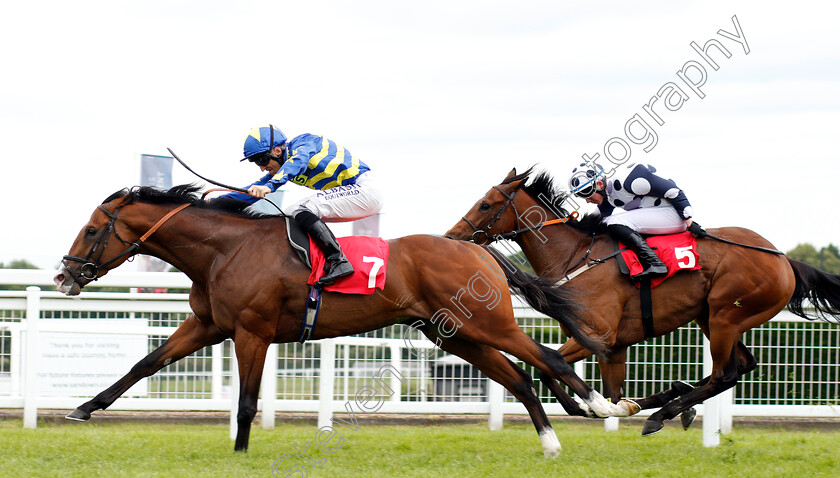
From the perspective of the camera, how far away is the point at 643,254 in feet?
18.2

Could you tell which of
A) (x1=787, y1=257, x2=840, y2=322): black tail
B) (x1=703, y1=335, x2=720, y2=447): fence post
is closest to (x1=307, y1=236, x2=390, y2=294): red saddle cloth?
(x1=703, y1=335, x2=720, y2=447): fence post

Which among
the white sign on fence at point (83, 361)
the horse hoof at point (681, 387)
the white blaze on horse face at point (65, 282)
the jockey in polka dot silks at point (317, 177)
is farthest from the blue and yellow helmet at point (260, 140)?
the horse hoof at point (681, 387)

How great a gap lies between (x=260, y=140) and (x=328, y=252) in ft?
2.78

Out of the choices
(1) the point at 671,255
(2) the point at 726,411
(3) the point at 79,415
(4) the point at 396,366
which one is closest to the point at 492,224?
(1) the point at 671,255

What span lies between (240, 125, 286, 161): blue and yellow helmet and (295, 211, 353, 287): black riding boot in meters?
0.56

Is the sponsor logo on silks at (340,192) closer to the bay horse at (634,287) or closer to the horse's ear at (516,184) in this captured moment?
the bay horse at (634,287)

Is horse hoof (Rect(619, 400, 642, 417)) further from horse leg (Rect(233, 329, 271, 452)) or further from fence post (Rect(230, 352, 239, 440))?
fence post (Rect(230, 352, 239, 440))

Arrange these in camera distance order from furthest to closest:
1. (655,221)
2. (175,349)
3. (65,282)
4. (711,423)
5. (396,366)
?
(396,366) < (711,423) < (655,221) < (175,349) < (65,282)

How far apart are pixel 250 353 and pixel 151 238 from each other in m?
0.91

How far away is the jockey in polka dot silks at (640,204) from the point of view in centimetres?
561

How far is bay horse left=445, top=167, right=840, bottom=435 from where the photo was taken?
5609 millimetres

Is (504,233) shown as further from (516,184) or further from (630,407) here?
(630,407)

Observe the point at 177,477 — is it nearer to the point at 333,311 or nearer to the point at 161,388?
the point at 333,311

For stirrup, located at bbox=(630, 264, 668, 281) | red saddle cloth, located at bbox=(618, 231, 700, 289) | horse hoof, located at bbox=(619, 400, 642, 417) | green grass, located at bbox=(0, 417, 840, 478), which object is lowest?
green grass, located at bbox=(0, 417, 840, 478)
